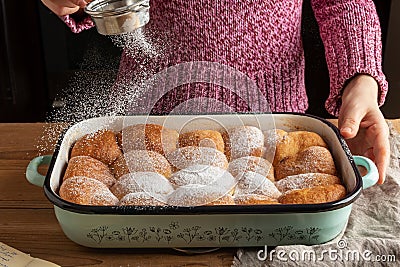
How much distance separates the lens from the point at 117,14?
0.96m

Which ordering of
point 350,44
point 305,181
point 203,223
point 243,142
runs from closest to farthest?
point 203,223 → point 305,181 → point 243,142 → point 350,44

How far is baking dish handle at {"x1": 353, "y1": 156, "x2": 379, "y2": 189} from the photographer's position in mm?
962

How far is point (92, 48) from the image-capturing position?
7.17ft

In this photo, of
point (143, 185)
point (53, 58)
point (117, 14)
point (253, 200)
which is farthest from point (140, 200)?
point (53, 58)

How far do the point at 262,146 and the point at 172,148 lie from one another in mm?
154

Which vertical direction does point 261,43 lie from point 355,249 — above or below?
above

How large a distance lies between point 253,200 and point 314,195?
0.09 meters

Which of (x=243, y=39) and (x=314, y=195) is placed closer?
(x=314, y=195)

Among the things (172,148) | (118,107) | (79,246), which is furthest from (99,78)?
(79,246)

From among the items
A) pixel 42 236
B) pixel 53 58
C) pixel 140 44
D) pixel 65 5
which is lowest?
pixel 53 58

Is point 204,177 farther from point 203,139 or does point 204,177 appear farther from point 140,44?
point 140,44

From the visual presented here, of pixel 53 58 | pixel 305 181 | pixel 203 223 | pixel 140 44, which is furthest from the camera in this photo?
pixel 53 58

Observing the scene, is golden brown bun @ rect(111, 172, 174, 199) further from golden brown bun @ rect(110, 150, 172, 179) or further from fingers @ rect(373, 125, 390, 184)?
fingers @ rect(373, 125, 390, 184)

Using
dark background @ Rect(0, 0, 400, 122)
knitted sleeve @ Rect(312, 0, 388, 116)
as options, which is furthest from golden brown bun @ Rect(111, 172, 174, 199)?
dark background @ Rect(0, 0, 400, 122)
